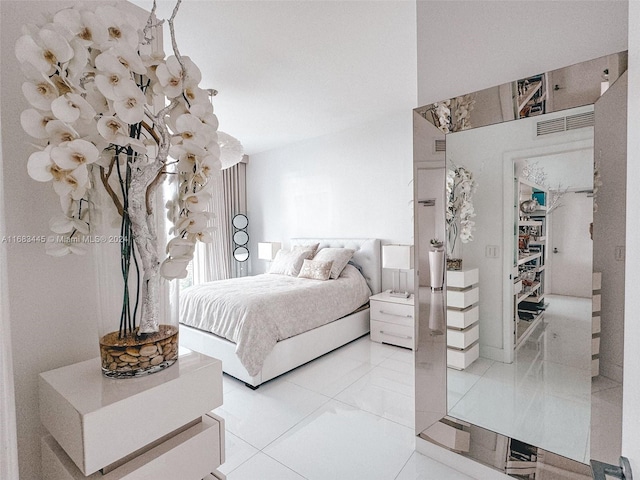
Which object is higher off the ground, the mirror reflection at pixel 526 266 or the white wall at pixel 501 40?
the white wall at pixel 501 40

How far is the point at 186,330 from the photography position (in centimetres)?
314

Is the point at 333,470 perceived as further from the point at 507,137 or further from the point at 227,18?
the point at 227,18

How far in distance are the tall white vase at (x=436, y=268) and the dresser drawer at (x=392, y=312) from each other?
170 centimetres

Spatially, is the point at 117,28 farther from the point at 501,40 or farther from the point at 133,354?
the point at 501,40

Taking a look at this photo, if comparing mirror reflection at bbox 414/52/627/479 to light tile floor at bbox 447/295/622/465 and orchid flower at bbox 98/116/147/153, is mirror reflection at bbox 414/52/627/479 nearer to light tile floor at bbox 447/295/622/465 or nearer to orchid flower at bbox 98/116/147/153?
light tile floor at bbox 447/295/622/465

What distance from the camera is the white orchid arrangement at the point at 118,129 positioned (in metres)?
0.63

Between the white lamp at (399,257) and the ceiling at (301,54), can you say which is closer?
the ceiling at (301,54)

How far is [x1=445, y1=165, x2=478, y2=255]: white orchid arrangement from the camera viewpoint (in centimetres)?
163

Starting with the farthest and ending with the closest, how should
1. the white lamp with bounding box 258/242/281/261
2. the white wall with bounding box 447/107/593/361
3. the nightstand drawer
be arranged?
the white lamp with bounding box 258/242/281/261 → the nightstand drawer → the white wall with bounding box 447/107/593/361

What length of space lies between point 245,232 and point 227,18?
4041mm

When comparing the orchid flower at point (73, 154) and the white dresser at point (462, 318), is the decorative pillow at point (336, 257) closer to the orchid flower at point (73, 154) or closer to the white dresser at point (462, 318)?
the white dresser at point (462, 318)

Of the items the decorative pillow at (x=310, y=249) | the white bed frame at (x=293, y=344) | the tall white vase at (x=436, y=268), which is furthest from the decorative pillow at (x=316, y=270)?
the tall white vase at (x=436, y=268)

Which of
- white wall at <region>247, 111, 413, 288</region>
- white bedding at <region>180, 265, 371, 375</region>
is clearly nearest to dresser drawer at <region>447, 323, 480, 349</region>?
white bedding at <region>180, 265, 371, 375</region>

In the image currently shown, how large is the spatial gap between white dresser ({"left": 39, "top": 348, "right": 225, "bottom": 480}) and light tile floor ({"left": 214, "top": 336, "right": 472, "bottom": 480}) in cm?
108
